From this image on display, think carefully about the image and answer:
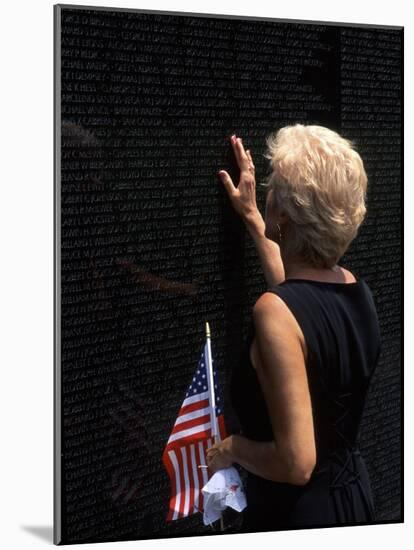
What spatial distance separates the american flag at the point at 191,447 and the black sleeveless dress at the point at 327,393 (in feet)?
1.61

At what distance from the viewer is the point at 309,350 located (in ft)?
16.7

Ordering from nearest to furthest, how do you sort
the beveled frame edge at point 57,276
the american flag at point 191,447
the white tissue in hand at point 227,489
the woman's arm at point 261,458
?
the woman's arm at point 261,458
the beveled frame edge at point 57,276
the white tissue in hand at point 227,489
the american flag at point 191,447

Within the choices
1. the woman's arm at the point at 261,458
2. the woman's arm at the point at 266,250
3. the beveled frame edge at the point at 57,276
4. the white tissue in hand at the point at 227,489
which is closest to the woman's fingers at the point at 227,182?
the woman's arm at the point at 266,250

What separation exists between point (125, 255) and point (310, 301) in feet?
3.41

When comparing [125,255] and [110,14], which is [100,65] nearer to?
[110,14]

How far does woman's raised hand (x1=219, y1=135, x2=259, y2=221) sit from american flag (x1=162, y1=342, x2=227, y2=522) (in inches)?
29.6

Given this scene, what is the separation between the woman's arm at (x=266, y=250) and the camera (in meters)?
6.09

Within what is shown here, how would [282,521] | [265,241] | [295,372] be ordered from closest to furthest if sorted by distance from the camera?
[295,372]
[282,521]
[265,241]

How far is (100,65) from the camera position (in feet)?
18.5

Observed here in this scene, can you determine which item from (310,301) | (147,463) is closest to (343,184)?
(310,301)

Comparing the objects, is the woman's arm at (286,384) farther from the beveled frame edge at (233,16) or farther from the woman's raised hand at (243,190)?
the beveled frame edge at (233,16)

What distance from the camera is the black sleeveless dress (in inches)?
202

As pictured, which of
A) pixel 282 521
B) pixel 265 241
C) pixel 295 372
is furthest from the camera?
pixel 265 241

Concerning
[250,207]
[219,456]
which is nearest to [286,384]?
[219,456]
